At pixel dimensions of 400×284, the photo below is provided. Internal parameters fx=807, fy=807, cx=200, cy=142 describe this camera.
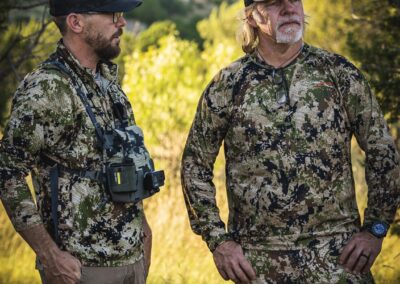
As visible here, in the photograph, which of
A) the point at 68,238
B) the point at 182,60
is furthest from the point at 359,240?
the point at 182,60

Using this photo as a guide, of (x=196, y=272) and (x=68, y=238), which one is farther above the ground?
(x=68, y=238)

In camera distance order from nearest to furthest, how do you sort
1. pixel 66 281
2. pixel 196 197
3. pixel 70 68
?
pixel 66 281 < pixel 70 68 < pixel 196 197

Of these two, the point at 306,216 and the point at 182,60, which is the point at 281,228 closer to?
the point at 306,216

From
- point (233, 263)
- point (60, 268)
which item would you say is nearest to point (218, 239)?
point (233, 263)

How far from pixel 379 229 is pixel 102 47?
1.59m

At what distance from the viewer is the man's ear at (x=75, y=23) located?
153 inches

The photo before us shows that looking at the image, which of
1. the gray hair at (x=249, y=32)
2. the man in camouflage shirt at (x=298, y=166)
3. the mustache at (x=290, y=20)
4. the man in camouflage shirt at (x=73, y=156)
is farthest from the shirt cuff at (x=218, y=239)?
the mustache at (x=290, y=20)

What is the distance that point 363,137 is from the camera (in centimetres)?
386

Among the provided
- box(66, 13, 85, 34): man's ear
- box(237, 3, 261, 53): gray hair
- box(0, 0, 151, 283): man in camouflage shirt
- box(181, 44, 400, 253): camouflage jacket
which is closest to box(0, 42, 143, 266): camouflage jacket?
box(0, 0, 151, 283): man in camouflage shirt

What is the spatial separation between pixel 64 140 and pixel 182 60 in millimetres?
10873

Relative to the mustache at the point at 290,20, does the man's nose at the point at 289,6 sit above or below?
above

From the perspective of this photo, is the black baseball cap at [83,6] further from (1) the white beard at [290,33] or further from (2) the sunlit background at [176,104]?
(2) the sunlit background at [176,104]

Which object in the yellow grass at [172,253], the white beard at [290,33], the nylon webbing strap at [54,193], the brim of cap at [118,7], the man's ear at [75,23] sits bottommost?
the yellow grass at [172,253]

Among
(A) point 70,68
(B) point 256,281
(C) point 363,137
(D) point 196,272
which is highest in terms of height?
(A) point 70,68
